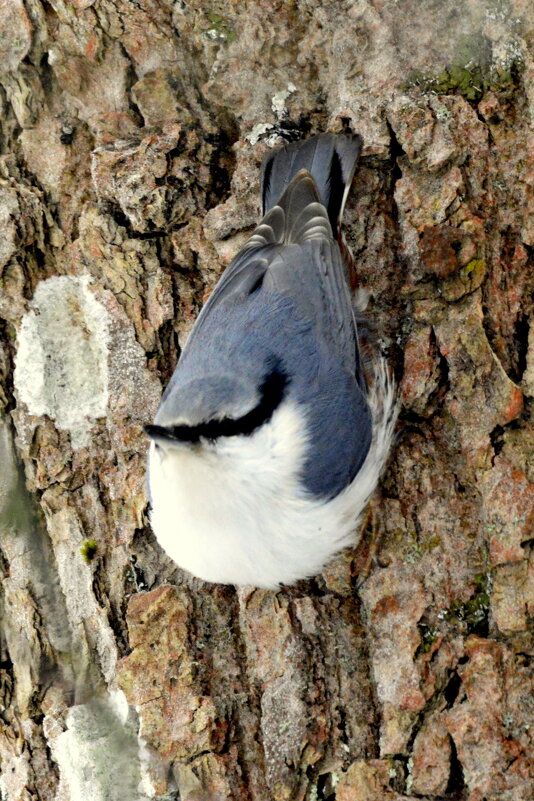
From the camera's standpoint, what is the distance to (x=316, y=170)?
9.50 ft

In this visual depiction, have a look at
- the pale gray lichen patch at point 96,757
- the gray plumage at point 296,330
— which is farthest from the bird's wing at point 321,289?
the pale gray lichen patch at point 96,757

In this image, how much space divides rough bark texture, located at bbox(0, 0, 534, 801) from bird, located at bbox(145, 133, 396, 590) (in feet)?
0.37

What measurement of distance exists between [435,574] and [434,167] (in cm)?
122

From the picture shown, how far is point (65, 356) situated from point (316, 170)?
3.43 ft

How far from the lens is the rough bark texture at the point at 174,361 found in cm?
240

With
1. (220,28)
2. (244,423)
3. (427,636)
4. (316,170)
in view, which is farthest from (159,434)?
(220,28)

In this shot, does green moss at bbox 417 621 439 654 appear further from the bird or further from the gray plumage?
the gray plumage

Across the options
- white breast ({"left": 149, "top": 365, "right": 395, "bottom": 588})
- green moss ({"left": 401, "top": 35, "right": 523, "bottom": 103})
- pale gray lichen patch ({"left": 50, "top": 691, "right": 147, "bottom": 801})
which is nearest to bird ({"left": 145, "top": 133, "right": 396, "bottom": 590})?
white breast ({"left": 149, "top": 365, "right": 395, "bottom": 588})

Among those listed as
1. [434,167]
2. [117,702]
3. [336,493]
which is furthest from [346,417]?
[117,702]

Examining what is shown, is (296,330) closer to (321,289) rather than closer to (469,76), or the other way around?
(321,289)

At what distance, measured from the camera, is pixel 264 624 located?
2.60 m

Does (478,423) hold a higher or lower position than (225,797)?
higher

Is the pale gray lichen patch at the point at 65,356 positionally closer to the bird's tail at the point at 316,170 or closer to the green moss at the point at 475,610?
the bird's tail at the point at 316,170

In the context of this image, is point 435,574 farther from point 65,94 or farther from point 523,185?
point 65,94
